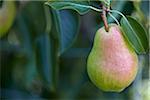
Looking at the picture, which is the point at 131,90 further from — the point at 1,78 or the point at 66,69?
the point at 1,78

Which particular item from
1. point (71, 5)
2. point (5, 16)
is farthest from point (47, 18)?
point (71, 5)

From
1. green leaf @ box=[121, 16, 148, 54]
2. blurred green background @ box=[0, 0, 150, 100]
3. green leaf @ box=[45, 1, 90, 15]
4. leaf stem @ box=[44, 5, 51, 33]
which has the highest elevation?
green leaf @ box=[45, 1, 90, 15]

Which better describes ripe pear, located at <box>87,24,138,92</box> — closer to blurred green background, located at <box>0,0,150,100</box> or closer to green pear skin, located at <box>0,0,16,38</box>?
blurred green background, located at <box>0,0,150,100</box>

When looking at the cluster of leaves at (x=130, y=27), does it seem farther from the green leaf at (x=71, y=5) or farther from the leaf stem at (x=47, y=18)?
the leaf stem at (x=47, y=18)

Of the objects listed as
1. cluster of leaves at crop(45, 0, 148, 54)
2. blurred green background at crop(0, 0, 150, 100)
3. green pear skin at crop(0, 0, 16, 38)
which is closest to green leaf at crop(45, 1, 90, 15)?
cluster of leaves at crop(45, 0, 148, 54)

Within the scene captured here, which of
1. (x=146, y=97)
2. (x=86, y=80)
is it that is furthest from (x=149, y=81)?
(x=86, y=80)

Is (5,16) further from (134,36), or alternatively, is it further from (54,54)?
(134,36)

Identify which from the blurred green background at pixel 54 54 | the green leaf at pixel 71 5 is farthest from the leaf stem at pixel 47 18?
the green leaf at pixel 71 5
